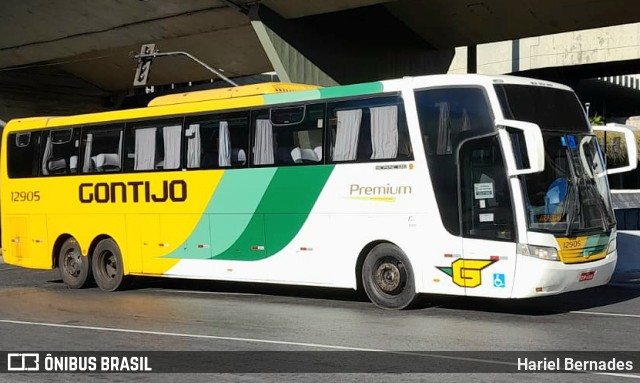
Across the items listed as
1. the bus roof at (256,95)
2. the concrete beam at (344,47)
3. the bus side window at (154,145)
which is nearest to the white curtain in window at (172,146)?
the bus side window at (154,145)

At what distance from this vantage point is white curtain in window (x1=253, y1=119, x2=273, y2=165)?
13.7 meters

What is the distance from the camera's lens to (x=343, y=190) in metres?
12.8

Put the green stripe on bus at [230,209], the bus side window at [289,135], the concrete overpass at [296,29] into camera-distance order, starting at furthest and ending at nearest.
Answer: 1. the concrete overpass at [296,29]
2. the green stripe on bus at [230,209]
3. the bus side window at [289,135]

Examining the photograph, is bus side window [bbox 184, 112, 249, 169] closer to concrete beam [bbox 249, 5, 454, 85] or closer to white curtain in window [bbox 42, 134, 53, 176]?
white curtain in window [bbox 42, 134, 53, 176]

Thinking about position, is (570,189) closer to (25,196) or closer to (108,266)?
(108,266)

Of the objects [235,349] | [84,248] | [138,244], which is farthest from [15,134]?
[235,349]

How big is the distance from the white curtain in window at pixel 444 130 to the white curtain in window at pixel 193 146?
480 cm

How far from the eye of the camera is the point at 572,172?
11391 millimetres

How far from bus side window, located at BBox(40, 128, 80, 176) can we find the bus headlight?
9.64 metres

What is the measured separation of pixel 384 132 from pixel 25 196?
9077 mm

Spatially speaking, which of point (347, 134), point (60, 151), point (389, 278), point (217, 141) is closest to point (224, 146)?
point (217, 141)

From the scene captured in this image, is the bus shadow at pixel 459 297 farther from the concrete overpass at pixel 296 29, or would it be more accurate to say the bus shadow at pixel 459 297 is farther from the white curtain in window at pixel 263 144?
the concrete overpass at pixel 296 29

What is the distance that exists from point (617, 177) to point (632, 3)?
61.7 meters

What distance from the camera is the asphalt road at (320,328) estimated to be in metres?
7.91
